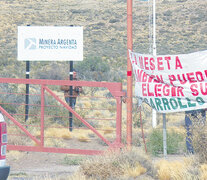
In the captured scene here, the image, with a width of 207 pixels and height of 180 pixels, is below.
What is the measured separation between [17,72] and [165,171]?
24.8 m

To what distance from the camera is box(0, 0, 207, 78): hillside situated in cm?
4566

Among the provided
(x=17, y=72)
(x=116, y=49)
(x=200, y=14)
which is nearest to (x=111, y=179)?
(x=17, y=72)

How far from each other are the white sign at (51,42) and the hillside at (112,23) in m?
21.5

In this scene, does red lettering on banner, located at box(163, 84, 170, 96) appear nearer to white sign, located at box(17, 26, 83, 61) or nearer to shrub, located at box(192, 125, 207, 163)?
shrub, located at box(192, 125, 207, 163)

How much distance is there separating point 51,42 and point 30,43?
2.16 feet

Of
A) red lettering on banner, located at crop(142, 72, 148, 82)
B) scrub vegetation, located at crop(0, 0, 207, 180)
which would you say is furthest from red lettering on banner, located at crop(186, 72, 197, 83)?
scrub vegetation, located at crop(0, 0, 207, 180)

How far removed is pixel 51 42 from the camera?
1680 cm

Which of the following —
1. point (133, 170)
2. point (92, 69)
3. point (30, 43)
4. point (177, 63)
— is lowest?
point (133, 170)

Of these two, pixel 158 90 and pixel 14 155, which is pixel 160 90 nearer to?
pixel 158 90

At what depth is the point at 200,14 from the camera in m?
51.4

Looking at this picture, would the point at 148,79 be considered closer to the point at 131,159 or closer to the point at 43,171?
the point at 131,159

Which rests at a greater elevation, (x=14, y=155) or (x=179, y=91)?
(x=179, y=91)

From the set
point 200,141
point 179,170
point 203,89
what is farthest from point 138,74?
point 179,170

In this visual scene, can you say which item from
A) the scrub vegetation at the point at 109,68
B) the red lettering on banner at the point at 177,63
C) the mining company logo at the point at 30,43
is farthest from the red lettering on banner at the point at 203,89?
the mining company logo at the point at 30,43
